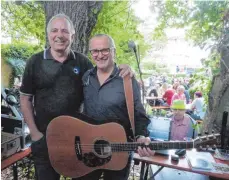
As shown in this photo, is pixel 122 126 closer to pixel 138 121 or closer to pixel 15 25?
pixel 138 121

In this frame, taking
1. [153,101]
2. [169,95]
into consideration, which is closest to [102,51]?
[169,95]


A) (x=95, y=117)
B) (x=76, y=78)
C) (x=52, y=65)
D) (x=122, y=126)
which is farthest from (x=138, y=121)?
(x=52, y=65)

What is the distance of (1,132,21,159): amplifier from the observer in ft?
6.46

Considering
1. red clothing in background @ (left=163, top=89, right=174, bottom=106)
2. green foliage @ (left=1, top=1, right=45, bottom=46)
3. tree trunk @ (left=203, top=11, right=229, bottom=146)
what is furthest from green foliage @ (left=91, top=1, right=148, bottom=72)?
red clothing in background @ (left=163, top=89, right=174, bottom=106)

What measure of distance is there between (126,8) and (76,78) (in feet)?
7.63

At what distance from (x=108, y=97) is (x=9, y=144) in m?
1.05

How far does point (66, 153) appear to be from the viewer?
190cm

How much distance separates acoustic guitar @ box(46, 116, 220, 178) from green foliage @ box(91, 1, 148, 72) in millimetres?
1903

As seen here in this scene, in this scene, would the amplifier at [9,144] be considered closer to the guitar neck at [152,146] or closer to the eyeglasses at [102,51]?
the guitar neck at [152,146]

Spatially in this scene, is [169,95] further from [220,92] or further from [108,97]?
[108,97]

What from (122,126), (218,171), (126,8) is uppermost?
(126,8)

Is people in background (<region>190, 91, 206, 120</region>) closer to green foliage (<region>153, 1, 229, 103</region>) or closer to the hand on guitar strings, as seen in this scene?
green foliage (<region>153, 1, 229, 103</region>)

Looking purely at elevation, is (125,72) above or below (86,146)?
above

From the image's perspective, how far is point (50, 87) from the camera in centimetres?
190
